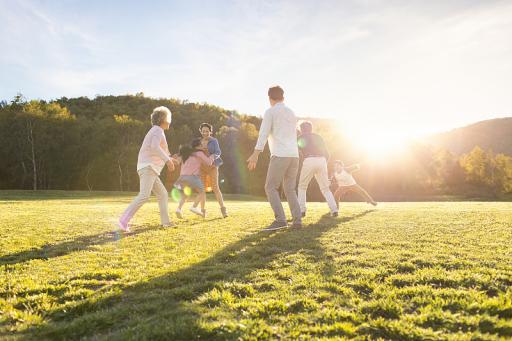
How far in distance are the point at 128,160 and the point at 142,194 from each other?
5293 cm

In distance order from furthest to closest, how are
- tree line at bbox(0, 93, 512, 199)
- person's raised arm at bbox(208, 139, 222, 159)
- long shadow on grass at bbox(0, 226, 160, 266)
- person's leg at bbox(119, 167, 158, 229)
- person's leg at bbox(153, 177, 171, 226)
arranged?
1. tree line at bbox(0, 93, 512, 199)
2. person's raised arm at bbox(208, 139, 222, 159)
3. person's leg at bbox(153, 177, 171, 226)
4. person's leg at bbox(119, 167, 158, 229)
5. long shadow on grass at bbox(0, 226, 160, 266)

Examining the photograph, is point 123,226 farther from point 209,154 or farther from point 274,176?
point 209,154

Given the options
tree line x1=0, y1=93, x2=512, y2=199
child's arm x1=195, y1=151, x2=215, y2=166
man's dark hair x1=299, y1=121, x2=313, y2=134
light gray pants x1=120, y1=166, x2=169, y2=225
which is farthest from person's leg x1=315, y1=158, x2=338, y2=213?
tree line x1=0, y1=93, x2=512, y2=199

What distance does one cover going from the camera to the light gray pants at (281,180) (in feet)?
29.9

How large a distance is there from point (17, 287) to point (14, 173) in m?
61.4

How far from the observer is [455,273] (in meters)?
5.04

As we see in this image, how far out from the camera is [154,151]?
9211mm

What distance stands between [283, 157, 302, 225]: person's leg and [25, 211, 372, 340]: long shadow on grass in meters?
2.44

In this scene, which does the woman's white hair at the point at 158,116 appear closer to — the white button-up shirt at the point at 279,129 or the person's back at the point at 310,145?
the white button-up shirt at the point at 279,129

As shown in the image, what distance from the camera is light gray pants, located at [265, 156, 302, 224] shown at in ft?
29.9

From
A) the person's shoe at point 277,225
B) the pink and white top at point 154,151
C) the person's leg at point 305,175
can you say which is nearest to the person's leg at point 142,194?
the pink and white top at point 154,151

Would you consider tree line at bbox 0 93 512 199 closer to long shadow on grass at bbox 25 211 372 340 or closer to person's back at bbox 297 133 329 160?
person's back at bbox 297 133 329 160

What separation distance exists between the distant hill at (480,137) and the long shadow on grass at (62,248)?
167 meters

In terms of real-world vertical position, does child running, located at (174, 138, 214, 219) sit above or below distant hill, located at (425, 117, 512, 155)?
below
